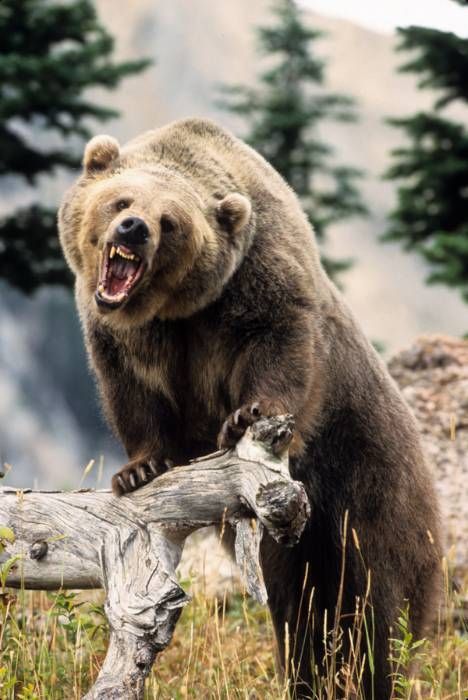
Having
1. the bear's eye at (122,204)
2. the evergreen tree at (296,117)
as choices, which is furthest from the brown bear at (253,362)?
the evergreen tree at (296,117)

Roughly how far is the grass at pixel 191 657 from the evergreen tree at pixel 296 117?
938 centimetres

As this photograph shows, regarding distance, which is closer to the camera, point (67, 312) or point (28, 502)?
point (28, 502)

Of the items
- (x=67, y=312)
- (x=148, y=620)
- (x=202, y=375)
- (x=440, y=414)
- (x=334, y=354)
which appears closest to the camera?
(x=148, y=620)

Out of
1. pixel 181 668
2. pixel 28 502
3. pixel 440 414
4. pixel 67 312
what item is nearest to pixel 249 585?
pixel 28 502

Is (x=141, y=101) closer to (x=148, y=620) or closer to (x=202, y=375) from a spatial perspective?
(x=202, y=375)

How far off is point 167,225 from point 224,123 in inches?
579

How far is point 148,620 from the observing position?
11.2 feet

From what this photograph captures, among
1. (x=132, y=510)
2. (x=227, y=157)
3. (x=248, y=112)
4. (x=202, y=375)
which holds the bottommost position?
(x=132, y=510)

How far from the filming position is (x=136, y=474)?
14.3ft

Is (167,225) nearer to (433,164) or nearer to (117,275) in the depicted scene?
(117,275)

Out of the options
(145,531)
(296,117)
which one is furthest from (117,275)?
(296,117)

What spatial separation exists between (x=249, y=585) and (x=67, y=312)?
46.0 ft

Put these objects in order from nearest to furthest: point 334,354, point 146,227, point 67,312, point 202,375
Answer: point 146,227, point 202,375, point 334,354, point 67,312

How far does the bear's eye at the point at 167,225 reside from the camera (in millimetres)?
4207
